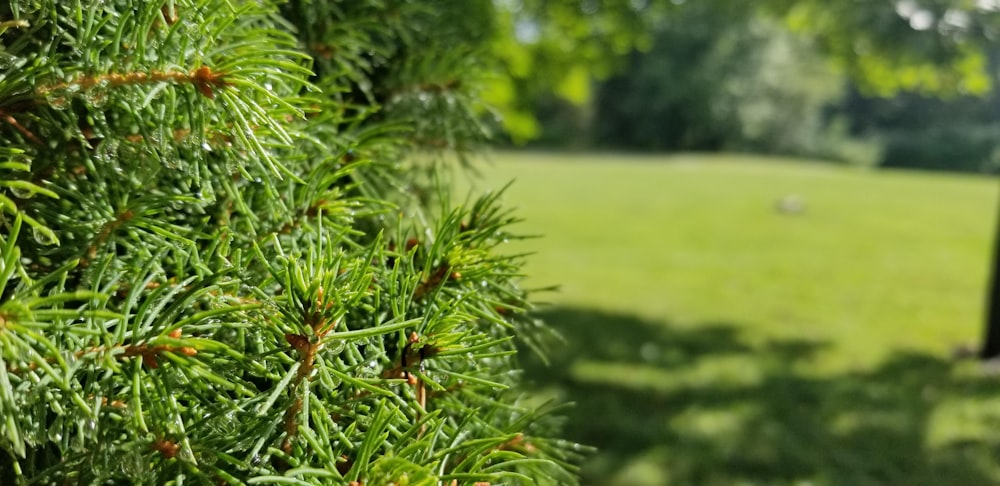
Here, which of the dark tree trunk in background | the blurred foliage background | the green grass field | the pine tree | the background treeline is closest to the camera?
the pine tree

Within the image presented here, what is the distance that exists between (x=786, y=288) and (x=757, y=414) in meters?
4.24

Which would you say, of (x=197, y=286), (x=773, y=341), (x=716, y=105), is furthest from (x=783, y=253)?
(x=716, y=105)

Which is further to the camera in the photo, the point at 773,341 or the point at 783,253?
the point at 783,253

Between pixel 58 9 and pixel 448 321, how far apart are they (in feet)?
1.31

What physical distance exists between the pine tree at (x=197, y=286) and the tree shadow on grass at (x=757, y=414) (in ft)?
9.95

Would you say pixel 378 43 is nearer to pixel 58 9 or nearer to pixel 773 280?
pixel 58 9

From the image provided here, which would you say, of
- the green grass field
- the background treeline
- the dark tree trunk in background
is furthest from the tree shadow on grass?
the background treeline

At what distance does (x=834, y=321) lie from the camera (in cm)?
678

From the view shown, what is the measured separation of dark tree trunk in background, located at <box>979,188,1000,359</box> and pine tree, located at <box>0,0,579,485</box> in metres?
5.49

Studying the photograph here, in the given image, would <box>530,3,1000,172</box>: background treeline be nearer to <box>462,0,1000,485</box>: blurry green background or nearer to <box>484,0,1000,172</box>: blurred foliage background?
<box>484,0,1000,172</box>: blurred foliage background

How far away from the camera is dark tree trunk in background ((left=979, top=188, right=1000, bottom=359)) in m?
5.17

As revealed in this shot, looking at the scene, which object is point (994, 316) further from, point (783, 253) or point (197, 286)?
point (197, 286)

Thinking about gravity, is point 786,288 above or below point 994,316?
→ below

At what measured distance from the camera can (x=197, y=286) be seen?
546 mm
